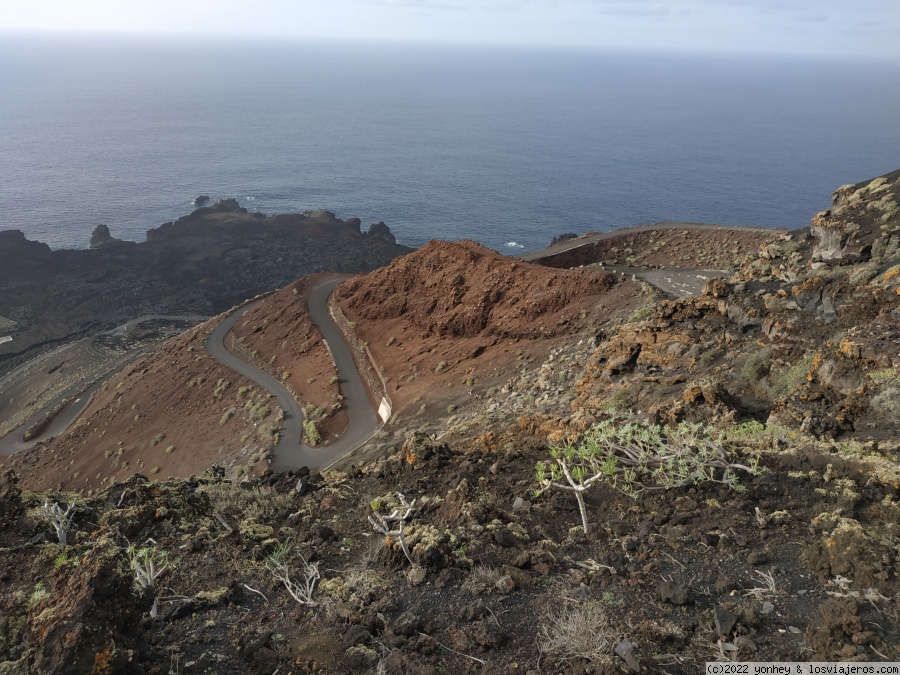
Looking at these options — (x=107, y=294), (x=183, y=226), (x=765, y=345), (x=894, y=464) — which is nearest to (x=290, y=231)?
(x=183, y=226)

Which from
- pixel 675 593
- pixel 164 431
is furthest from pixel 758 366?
pixel 164 431

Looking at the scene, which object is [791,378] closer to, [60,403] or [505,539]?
[505,539]

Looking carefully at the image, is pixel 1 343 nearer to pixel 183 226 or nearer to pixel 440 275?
pixel 183 226

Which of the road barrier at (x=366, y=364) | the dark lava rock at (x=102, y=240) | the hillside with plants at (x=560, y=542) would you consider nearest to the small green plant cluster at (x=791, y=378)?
the hillside with plants at (x=560, y=542)

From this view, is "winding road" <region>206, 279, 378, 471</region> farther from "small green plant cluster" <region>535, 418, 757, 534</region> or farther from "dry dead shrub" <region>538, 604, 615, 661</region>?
"dry dead shrub" <region>538, 604, 615, 661</region>

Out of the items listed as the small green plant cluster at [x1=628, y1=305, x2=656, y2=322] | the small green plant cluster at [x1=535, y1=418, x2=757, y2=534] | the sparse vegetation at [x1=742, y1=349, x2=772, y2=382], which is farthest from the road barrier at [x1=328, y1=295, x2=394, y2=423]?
the small green plant cluster at [x1=535, y1=418, x2=757, y2=534]
